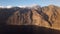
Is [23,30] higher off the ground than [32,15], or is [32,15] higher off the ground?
[32,15]

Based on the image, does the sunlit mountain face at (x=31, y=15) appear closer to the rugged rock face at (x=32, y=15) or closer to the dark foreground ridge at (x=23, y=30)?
the rugged rock face at (x=32, y=15)

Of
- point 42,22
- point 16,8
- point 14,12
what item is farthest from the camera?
point 16,8

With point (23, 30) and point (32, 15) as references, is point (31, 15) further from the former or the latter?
point (23, 30)

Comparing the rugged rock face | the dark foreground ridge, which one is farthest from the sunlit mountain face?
the dark foreground ridge

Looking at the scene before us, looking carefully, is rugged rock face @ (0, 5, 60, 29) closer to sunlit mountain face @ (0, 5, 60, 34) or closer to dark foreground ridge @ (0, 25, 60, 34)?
sunlit mountain face @ (0, 5, 60, 34)

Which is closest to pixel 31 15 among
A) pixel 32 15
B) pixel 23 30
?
pixel 32 15

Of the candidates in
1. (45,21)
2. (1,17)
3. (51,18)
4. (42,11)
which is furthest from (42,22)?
(1,17)

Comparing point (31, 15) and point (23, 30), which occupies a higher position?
point (31, 15)

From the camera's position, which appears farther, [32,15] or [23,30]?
[32,15]

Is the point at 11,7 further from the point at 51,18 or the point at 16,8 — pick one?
the point at 51,18

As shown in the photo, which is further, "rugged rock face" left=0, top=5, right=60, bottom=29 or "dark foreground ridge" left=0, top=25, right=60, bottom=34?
"rugged rock face" left=0, top=5, right=60, bottom=29


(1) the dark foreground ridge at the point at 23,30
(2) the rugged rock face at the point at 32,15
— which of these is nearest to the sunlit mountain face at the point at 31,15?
(2) the rugged rock face at the point at 32,15

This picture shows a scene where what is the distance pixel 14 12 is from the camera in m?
91.9

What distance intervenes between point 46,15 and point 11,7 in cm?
2248
